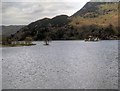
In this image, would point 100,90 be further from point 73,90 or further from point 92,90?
point 73,90

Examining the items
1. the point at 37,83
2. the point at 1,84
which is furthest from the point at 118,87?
the point at 1,84

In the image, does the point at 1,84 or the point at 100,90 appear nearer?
the point at 100,90

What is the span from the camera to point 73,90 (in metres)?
48.0

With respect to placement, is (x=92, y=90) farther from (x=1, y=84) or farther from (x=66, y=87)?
(x=1, y=84)

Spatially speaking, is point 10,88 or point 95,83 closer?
point 10,88

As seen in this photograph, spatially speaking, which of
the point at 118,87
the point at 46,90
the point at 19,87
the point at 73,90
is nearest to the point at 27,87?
the point at 19,87

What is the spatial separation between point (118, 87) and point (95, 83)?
7.12m

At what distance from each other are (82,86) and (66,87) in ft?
10.5

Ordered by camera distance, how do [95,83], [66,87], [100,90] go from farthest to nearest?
[95,83] → [66,87] → [100,90]

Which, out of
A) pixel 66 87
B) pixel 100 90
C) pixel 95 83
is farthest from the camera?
pixel 95 83

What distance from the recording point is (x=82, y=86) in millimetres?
51312

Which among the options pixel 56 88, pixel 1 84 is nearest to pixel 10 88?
pixel 1 84

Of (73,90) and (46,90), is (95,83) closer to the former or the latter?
(73,90)

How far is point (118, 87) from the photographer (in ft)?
160
